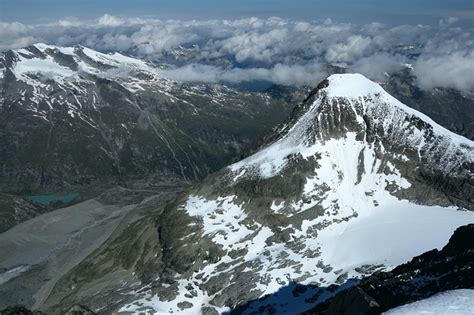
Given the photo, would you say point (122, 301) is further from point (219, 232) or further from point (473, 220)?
point (473, 220)

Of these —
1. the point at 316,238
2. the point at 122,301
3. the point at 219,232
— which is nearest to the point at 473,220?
the point at 316,238

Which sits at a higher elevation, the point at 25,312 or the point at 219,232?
the point at 25,312

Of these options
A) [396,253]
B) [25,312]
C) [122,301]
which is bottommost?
[122,301]

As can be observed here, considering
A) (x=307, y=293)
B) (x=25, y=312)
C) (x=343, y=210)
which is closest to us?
(x=25, y=312)

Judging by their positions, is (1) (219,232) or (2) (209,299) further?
(1) (219,232)

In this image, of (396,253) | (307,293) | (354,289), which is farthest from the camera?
(396,253)

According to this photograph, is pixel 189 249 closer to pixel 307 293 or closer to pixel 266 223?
pixel 266 223

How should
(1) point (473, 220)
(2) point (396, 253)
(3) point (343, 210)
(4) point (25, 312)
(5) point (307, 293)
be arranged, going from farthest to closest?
(3) point (343, 210), (1) point (473, 220), (2) point (396, 253), (5) point (307, 293), (4) point (25, 312)

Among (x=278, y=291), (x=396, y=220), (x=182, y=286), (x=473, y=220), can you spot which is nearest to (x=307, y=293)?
(x=278, y=291)

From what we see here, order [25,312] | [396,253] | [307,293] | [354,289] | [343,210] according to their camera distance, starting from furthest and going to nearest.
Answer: [343,210], [396,253], [307,293], [25,312], [354,289]
